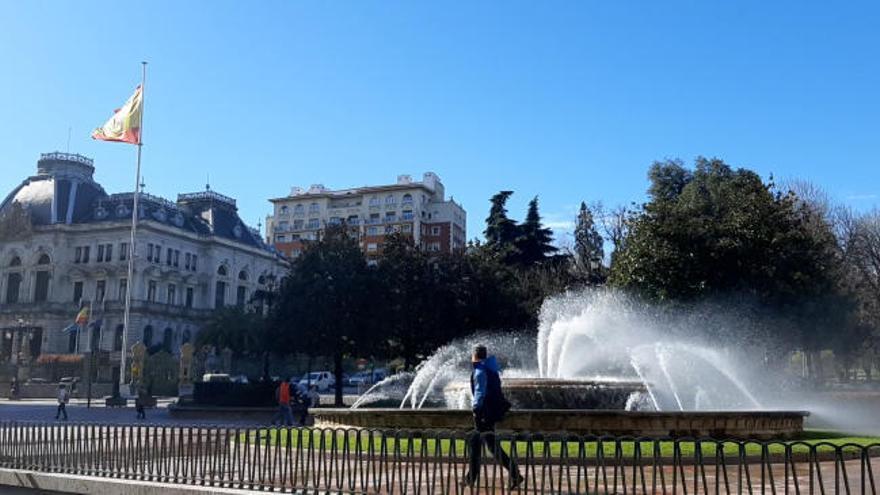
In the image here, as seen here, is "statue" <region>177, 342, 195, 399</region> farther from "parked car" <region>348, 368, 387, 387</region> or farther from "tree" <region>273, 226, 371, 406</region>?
"parked car" <region>348, 368, 387, 387</region>

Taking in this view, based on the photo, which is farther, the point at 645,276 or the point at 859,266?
the point at 859,266

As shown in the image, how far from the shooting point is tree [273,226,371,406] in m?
36.3

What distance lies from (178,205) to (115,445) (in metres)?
81.3

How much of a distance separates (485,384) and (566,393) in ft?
20.7

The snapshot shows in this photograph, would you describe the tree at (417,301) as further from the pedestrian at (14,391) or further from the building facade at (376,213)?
the building facade at (376,213)

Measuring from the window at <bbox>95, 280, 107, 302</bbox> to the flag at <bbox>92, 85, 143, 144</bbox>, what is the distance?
42.1 metres

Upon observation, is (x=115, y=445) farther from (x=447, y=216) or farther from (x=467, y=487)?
(x=447, y=216)

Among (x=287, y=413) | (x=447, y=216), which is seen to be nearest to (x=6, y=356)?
(x=447, y=216)

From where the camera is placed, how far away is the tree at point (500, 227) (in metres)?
57.5

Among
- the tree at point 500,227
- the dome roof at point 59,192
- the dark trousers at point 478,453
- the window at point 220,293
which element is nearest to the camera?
the dark trousers at point 478,453

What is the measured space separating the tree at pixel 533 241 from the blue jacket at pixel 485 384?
46374mm

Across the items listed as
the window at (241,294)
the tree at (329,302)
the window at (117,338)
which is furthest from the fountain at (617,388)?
the window at (241,294)

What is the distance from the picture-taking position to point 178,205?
8769 centimetres

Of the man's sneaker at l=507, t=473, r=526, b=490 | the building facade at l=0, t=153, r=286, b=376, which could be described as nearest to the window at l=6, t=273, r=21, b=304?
the building facade at l=0, t=153, r=286, b=376
